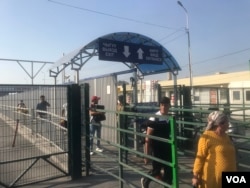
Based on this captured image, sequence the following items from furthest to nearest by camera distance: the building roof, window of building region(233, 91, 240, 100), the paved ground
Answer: the building roof, window of building region(233, 91, 240, 100), the paved ground

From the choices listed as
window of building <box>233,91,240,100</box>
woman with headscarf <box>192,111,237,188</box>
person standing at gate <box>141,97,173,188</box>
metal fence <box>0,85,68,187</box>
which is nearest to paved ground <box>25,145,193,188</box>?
metal fence <box>0,85,68,187</box>

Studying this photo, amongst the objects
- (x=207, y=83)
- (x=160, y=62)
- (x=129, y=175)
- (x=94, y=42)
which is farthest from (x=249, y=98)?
(x=207, y=83)

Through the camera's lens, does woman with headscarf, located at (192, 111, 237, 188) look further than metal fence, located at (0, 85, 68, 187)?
No

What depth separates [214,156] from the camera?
160 inches

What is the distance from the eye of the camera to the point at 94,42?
12.3 meters

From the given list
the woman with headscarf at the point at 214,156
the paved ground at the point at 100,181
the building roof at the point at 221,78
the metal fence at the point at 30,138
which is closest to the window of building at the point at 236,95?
the paved ground at the point at 100,181

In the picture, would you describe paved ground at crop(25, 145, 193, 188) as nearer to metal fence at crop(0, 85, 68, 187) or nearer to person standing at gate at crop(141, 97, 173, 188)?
metal fence at crop(0, 85, 68, 187)

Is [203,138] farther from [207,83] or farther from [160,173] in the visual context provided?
[207,83]

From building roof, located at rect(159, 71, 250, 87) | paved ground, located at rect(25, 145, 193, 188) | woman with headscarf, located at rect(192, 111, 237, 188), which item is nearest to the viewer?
woman with headscarf, located at rect(192, 111, 237, 188)

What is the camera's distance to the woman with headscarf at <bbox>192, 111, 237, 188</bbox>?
13.3ft

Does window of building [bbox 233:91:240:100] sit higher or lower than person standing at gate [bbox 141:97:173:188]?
higher

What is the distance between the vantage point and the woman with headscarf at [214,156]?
4.04 meters

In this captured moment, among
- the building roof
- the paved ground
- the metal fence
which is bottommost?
the paved ground

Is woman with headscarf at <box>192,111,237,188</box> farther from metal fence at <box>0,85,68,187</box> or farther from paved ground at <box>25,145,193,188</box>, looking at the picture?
metal fence at <box>0,85,68,187</box>
